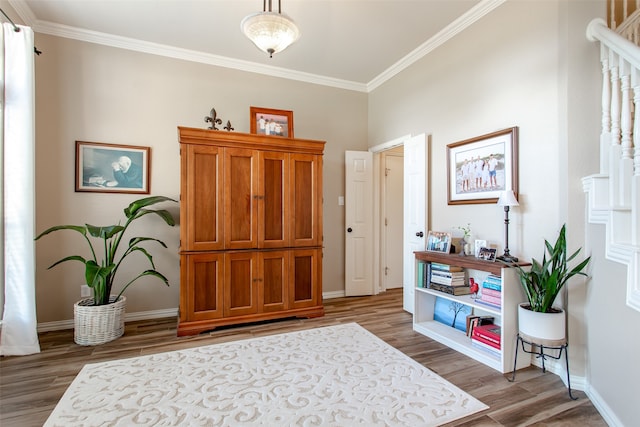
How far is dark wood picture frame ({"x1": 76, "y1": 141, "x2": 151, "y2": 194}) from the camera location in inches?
128

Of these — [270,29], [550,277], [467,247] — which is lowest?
[550,277]

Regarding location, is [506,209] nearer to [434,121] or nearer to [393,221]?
[434,121]

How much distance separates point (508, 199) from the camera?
7.76 feet

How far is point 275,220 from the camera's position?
3371mm

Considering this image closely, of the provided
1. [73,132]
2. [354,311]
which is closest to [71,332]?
[73,132]

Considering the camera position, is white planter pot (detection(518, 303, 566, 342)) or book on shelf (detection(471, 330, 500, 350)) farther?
book on shelf (detection(471, 330, 500, 350))

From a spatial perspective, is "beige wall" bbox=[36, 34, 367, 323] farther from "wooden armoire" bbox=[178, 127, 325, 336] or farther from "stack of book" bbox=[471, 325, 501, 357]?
"stack of book" bbox=[471, 325, 501, 357]

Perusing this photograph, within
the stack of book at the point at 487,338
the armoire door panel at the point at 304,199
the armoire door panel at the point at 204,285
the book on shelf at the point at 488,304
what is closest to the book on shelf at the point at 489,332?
the stack of book at the point at 487,338

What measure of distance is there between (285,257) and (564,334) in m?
2.46

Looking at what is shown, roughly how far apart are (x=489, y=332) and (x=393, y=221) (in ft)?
8.66

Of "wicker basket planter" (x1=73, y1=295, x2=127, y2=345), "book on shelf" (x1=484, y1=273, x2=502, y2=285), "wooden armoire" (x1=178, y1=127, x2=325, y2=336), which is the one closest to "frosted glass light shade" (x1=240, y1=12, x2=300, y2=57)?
"wooden armoire" (x1=178, y1=127, x2=325, y2=336)

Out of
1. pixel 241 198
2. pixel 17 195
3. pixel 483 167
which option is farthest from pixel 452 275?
pixel 17 195

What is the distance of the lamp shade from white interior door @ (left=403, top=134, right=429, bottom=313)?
1.07 metres

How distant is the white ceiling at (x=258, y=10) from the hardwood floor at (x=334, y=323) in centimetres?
307
